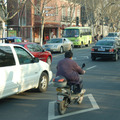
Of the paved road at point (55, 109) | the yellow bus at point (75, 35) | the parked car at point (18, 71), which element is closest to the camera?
the paved road at point (55, 109)

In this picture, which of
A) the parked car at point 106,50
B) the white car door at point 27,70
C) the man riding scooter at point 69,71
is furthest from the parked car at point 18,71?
the parked car at point 106,50

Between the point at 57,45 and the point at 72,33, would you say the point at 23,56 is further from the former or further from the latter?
the point at 72,33

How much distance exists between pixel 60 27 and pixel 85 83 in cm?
4249

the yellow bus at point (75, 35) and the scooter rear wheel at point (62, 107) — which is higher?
the yellow bus at point (75, 35)

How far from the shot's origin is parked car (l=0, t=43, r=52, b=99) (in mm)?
6859

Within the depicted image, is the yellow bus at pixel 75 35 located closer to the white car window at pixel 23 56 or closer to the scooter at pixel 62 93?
the white car window at pixel 23 56

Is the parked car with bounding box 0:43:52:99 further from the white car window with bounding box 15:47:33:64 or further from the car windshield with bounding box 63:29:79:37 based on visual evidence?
the car windshield with bounding box 63:29:79:37

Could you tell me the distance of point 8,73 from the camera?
22.7 feet

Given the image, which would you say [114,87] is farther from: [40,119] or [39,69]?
[40,119]

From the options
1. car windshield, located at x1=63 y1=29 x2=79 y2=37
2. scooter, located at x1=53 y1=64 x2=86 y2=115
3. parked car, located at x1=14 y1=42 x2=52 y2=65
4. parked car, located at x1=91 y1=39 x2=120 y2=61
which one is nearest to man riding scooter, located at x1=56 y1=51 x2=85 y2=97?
scooter, located at x1=53 y1=64 x2=86 y2=115

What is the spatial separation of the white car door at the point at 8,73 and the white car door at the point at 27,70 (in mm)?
279

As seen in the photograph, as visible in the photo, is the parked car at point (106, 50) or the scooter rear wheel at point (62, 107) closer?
the scooter rear wheel at point (62, 107)

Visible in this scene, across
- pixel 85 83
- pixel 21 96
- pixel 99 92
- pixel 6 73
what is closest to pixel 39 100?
pixel 21 96

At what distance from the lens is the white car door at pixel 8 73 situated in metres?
6.74
